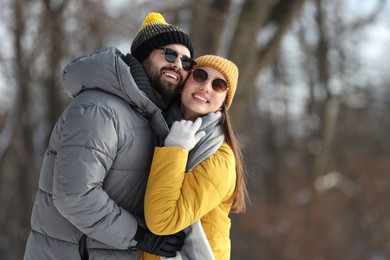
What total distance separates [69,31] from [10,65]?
4.14ft

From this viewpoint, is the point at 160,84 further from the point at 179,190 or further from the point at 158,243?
the point at 158,243

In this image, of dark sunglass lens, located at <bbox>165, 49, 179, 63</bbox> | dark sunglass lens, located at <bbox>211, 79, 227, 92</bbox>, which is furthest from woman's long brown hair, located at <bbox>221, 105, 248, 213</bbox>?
dark sunglass lens, located at <bbox>165, 49, 179, 63</bbox>

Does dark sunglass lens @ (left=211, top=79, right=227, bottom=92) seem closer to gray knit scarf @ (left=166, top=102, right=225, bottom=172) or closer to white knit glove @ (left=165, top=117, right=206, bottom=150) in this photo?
gray knit scarf @ (left=166, top=102, right=225, bottom=172)

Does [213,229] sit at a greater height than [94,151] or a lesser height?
lesser

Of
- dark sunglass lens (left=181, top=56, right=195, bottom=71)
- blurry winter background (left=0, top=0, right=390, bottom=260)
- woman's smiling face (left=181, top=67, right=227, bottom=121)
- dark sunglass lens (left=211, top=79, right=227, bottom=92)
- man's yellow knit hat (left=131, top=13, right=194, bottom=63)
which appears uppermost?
man's yellow knit hat (left=131, top=13, right=194, bottom=63)

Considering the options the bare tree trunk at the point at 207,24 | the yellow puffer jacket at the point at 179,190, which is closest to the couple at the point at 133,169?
the yellow puffer jacket at the point at 179,190

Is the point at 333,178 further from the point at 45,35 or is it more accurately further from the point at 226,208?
the point at 226,208

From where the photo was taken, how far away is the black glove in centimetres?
288

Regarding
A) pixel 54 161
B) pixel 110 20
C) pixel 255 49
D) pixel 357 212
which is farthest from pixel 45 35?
pixel 357 212

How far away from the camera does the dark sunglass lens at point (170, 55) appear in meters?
3.14

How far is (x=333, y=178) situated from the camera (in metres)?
19.2

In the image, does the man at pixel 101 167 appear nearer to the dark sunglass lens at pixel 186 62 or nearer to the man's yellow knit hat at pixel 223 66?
the dark sunglass lens at pixel 186 62

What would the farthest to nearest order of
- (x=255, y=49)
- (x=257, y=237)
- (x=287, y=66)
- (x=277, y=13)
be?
(x=287, y=66), (x=257, y=237), (x=277, y=13), (x=255, y=49)

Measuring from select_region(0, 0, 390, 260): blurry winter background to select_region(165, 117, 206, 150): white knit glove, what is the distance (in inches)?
75.2
